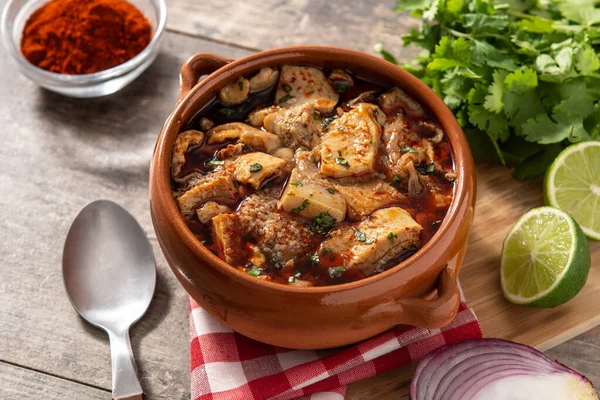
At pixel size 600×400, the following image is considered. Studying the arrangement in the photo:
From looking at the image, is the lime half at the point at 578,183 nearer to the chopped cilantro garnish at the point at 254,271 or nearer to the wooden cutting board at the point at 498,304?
the wooden cutting board at the point at 498,304

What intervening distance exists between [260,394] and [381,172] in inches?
34.1

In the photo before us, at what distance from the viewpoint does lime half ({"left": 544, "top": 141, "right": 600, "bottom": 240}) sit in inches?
118

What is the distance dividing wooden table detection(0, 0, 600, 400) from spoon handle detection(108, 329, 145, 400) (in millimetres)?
72

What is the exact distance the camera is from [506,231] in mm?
3053

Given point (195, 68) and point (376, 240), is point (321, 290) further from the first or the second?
point (195, 68)

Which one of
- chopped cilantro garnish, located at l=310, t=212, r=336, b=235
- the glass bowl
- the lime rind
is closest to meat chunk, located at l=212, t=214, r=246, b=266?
chopped cilantro garnish, located at l=310, t=212, r=336, b=235

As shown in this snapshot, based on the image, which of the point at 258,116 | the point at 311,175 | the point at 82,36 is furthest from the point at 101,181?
the point at 311,175

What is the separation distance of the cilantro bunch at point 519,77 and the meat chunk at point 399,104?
20.1 inches

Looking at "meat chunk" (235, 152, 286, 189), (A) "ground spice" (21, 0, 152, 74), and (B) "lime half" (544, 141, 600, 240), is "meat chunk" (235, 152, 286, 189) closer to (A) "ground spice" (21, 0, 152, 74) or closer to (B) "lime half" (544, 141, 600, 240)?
(B) "lime half" (544, 141, 600, 240)

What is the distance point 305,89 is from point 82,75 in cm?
123

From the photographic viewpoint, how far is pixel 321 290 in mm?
2238

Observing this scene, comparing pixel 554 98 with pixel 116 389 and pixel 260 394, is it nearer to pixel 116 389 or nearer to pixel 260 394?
pixel 260 394

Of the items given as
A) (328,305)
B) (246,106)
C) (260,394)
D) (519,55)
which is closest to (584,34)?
(519,55)

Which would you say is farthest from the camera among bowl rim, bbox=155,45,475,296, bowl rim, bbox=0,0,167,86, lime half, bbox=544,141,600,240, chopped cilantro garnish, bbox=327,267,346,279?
bowl rim, bbox=0,0,167,86
